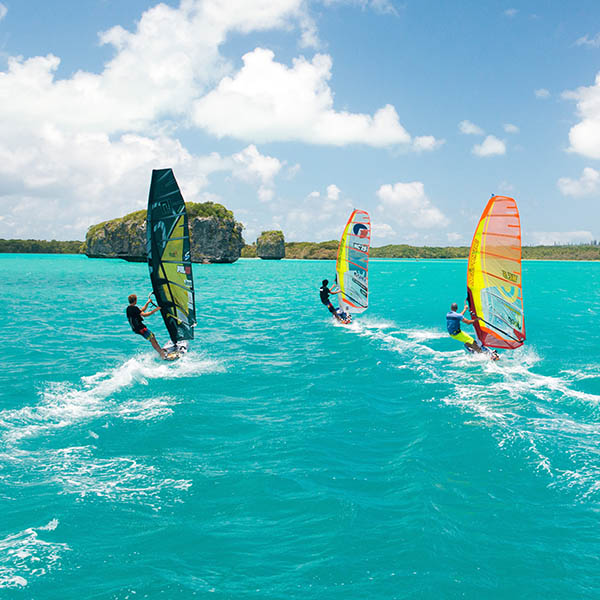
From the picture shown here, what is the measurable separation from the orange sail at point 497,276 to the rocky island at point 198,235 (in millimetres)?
132902

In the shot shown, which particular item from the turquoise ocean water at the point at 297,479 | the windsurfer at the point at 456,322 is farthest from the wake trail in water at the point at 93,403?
the windsurfer at the point at 456,322

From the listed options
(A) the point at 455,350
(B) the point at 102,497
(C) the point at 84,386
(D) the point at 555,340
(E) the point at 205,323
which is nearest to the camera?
(B) the point at 102,497

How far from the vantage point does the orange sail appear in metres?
14.9

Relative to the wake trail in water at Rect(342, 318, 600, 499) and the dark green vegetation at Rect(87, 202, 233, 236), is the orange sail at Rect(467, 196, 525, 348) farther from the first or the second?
the dark green vegetation at Rect(87, 202, 233, 236)

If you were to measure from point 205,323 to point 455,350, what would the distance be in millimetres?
14492

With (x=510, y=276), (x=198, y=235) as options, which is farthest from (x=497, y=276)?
(x=198, y=235)

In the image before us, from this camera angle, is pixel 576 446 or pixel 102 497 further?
pixel 576 446

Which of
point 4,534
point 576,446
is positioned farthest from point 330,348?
point 4,534

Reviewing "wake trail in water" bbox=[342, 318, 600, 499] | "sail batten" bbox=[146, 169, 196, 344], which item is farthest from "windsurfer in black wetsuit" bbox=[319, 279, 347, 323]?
"sail batten" bbox=[146, 169, 196, 344]

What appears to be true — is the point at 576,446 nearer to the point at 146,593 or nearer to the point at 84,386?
the point at 146,593

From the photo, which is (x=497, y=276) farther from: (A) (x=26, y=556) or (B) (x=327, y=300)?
(A) (x=26, y=556)

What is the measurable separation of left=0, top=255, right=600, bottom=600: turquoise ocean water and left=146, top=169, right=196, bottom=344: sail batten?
2060 millimetres

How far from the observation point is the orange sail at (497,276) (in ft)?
48.8

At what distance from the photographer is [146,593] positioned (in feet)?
16.9
